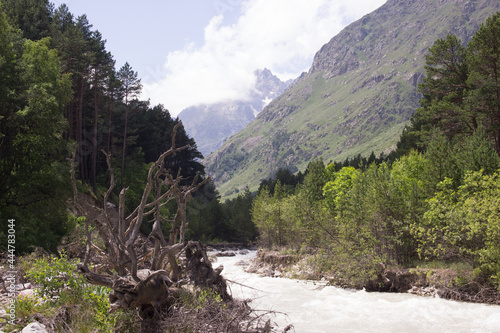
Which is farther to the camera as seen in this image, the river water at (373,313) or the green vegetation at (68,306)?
the river water at (373,313)

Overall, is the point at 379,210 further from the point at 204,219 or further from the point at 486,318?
the point at 204,219

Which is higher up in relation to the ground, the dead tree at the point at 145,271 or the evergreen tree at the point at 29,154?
the evergreen tree at the point at 29,154

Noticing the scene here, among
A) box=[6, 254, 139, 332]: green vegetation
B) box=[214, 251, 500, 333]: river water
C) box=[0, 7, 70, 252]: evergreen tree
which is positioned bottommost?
box=[214, 251, 500, 333]: river water

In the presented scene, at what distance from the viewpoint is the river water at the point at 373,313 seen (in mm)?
15192

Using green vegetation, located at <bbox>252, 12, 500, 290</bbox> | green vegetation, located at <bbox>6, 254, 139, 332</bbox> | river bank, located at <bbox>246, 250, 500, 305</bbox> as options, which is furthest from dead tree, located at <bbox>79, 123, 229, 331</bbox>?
river bank, located at <bbox>246, 250, 500, 305</bbox>

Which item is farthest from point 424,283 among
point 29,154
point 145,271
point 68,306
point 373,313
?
point 29,154

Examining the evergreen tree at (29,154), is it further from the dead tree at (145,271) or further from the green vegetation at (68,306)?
the dead tree at (145,271)

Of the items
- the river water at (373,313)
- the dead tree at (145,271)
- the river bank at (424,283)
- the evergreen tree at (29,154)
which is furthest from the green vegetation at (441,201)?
the evergreen tree at (29,154)

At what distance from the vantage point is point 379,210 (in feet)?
90.1

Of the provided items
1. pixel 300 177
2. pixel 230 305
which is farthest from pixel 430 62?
pixel 300 177

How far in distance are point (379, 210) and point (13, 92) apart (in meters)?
26.2

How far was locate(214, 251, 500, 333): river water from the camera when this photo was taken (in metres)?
15.2

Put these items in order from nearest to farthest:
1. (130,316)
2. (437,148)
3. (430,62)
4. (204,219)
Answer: (130,316)
(437,148)
(430,62)
(204,219)

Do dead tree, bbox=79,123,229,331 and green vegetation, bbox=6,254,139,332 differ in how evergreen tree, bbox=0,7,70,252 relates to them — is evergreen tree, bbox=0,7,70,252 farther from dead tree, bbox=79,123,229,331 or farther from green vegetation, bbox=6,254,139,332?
dead tree, bbox=79,123,229,331
